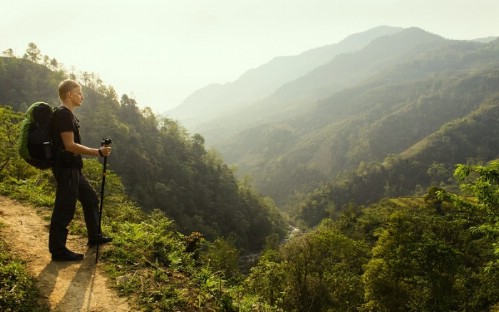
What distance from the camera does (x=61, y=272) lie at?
5031 millimetres

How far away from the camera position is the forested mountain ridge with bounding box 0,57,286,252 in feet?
264

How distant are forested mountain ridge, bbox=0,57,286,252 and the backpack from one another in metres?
69.7

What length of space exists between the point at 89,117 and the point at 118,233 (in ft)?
303

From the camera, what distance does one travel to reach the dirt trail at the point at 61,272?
172 inches

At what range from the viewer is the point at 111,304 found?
443 cm

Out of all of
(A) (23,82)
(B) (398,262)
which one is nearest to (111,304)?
(B) (398,262)

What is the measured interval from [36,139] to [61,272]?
2.01 m

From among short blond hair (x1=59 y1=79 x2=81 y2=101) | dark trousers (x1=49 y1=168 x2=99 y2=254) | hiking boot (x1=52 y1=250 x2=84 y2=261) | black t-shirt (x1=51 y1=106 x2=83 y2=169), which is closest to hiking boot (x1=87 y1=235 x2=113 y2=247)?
hiking boot (x1=52 y1=250 x2=84 y2=261)

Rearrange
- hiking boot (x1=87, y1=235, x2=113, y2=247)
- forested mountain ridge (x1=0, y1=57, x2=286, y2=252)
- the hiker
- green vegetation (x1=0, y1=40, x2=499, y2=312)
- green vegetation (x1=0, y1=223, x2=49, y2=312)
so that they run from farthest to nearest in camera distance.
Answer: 1. forested mountain ridge (x1=0, y1=57, x2=286, y2=252)
2. hiking boot (x1=87, y1=235, x2=113, y2=247)
3. green vegetation (x1=0, y1=40, x2=499, y2=312)
4. the hiker
5. green vegetation (x1=0, y1=223, x2=49, y2=312)

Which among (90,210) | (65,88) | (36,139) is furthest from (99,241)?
(65,88)

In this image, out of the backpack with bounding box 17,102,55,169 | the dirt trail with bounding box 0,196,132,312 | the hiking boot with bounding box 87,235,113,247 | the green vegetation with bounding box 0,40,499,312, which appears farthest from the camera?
the hiking boot with bounding box 87,235,113,247

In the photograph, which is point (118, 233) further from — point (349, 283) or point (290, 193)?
point (290, 193)

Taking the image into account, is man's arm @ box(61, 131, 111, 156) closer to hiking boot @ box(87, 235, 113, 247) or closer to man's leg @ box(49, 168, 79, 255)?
man's leg @ box(49, 168, 79, 255)

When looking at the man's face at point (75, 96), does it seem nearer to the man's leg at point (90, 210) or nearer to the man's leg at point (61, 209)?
the man's leg at point (61, 209)
